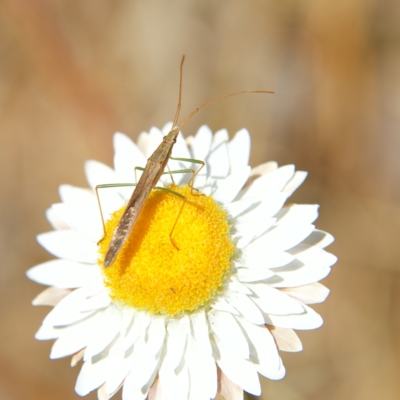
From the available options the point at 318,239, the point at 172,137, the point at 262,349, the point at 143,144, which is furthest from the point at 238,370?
the point at 143,144

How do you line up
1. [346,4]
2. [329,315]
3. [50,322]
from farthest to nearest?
1. [346,4]
2. [329,315]
3. [50,322]

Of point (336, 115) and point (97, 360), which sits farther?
point (336, 115)

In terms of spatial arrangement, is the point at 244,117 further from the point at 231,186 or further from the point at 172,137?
the point at 231,186

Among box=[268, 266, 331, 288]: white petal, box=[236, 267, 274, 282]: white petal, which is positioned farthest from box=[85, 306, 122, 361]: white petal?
box=[268, 266, 331, 288]: white petal

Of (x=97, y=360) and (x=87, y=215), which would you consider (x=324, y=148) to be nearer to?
(x=87, y=215)

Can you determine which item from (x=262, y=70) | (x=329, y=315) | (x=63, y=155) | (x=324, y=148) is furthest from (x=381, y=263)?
(x=63, y=155)

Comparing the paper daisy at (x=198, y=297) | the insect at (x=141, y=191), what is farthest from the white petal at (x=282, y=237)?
the insect at (x=141, y=191)

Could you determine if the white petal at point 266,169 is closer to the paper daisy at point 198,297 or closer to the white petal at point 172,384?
the paper daisy at point 198,297

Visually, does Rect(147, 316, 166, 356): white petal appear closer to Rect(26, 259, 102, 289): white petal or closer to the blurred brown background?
Rect(26, 259, 102, 289): white petal
